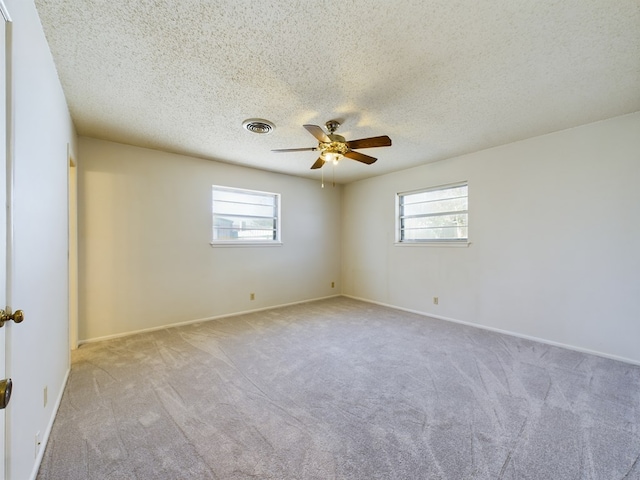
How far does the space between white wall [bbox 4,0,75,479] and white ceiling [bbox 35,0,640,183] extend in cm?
34

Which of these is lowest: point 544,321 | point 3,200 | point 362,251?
point 544,321

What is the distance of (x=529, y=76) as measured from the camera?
2152 mm

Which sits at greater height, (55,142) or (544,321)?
(55,142)

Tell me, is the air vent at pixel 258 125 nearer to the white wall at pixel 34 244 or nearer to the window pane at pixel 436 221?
the white wall at pixel 34 244

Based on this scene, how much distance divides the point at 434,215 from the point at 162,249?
4.17 m

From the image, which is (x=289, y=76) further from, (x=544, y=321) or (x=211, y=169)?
(x=544, y=321)

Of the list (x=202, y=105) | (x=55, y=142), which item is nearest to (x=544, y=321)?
(x=202, y=105)

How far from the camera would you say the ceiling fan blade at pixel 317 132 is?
7.67ft

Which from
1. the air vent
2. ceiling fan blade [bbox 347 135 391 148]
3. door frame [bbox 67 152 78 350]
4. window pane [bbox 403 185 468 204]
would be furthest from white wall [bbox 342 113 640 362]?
door frame [bbox 67 152 78 350]

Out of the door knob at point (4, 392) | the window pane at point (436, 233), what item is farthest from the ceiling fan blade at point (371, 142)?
the door knob at point (4, 392)

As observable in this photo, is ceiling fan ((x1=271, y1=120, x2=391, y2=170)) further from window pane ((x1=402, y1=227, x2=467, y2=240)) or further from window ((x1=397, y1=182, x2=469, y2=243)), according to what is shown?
window pane ((x1=402, y1=227, x2=467, y2=240))

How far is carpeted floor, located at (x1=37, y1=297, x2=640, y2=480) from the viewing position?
4.90ft

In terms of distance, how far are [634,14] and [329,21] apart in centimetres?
175

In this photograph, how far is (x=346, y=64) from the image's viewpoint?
78.7 inches
